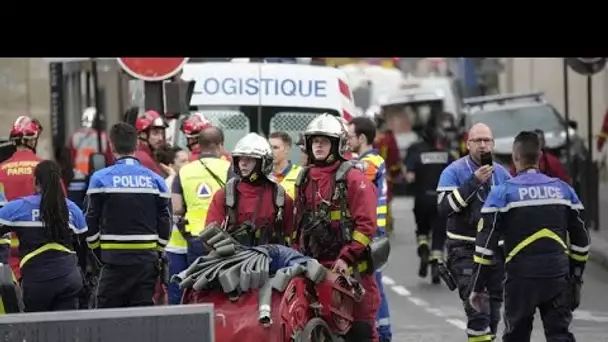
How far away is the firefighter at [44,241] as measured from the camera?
466 inches

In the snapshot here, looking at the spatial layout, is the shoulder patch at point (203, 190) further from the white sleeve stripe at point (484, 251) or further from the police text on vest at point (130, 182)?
the white sleeve stripe at point (484, 251)

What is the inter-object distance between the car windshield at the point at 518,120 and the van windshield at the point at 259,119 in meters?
11.3

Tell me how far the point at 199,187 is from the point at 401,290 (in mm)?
6365

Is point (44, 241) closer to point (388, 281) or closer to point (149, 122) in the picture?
point (149, 122)

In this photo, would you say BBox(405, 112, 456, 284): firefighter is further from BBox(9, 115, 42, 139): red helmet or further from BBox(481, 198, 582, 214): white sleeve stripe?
BBox(481, 198, 582, 214): white sleeve stripe

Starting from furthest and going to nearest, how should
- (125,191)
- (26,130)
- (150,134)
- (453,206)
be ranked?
1. (150,134)
2. (26,130)
3. (453,206)
4. (125,191)

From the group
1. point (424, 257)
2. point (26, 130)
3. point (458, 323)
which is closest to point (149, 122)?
point (26, 130)

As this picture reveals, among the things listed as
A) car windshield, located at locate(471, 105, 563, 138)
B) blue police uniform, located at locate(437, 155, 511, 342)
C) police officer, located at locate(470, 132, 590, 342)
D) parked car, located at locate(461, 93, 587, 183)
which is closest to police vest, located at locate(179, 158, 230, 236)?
blue police uniform, located at locate(437, 155, 511, 342)

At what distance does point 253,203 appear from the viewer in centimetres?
1173

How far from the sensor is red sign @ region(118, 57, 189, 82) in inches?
677

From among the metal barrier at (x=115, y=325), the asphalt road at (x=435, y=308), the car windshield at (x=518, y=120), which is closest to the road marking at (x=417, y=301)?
the asphalt road at (x=435, y=308)
